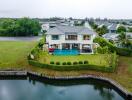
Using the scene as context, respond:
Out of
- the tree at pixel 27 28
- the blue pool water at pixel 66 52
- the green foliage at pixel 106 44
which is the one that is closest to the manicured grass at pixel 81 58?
the blue pool water at pixel 66 52

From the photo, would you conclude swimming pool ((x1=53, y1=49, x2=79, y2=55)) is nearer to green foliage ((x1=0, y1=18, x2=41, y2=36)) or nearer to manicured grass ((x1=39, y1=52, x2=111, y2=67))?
manicured grass ((x1=39, y1=52, x2=111, y2=67))

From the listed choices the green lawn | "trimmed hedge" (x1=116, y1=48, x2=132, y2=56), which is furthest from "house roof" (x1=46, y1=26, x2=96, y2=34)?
the green lawn

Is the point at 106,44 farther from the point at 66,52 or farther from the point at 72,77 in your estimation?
the point at 72,77

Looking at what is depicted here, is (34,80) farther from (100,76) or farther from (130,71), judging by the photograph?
(130,71)

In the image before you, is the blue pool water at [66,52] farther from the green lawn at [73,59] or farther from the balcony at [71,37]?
the balcony at [71,37]

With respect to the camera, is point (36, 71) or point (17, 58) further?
point (17, 58)

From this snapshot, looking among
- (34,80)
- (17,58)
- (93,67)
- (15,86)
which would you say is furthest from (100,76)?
(17,58)
